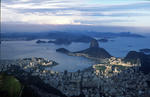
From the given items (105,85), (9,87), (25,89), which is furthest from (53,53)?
(9,87)

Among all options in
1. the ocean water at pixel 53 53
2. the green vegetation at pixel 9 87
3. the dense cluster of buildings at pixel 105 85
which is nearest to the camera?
the green vegetation at pixel 9 87

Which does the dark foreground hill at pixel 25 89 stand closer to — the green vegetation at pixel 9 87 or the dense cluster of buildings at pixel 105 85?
the green vegetation at pixel 9 87

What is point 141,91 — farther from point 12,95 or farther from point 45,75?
point 12,95

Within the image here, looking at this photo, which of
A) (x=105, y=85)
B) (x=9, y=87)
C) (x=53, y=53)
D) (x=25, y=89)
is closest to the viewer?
(x=9, y=87)

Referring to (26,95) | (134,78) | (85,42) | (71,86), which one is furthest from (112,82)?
(85,42)

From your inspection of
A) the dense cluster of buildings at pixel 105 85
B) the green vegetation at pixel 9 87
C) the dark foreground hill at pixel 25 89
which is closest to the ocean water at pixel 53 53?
the dense cluster of buildings at pixel 105 85

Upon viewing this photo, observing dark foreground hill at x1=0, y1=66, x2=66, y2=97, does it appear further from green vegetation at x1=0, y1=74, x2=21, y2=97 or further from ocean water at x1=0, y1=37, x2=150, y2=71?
ocean water at x1=0, y1=37, x2=150, y2=71

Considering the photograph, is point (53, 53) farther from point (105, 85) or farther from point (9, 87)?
point (9, 87)

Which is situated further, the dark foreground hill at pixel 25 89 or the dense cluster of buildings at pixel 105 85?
the dense cluster of buildings at pixel 105 85
